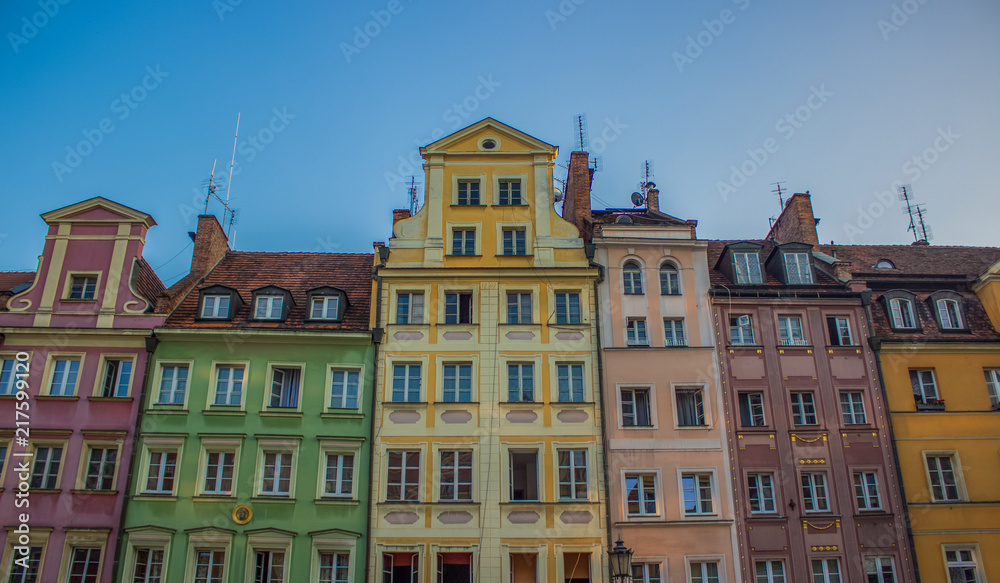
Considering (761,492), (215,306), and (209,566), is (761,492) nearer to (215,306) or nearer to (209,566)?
(209,566)

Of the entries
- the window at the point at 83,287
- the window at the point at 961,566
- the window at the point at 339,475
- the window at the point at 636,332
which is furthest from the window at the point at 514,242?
the window at the point at 961,566

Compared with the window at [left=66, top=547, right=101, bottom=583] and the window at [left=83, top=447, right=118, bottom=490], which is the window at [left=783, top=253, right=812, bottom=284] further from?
the window at [left=66, top=547, right=101, bottom=583]

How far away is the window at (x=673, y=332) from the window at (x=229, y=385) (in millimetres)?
16702

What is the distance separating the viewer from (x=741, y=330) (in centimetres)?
3384

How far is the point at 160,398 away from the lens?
31.9 m

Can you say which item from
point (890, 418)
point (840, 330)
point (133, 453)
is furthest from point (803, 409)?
point (133, 453)

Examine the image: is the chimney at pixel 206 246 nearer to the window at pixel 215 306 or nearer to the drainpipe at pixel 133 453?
the window at pixel 215 306

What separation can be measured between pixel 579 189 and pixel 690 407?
1191 cm

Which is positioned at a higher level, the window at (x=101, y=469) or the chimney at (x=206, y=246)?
the chimney at (x=206, y=246)

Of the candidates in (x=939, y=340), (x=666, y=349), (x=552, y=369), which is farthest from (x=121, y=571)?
(x=939, y=340)

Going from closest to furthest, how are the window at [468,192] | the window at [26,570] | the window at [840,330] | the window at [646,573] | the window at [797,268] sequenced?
the window at [26,570]
the window at [646,573]
the window at [840,330]
the window at [797,268]
the window at [468,192]

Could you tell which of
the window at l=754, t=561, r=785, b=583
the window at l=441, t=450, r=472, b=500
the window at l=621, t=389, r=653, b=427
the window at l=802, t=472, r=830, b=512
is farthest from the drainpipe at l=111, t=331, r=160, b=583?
the window at l=802, t=472, r=830, b=512

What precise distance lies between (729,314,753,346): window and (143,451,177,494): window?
22047 mm

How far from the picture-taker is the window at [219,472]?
100 ft
